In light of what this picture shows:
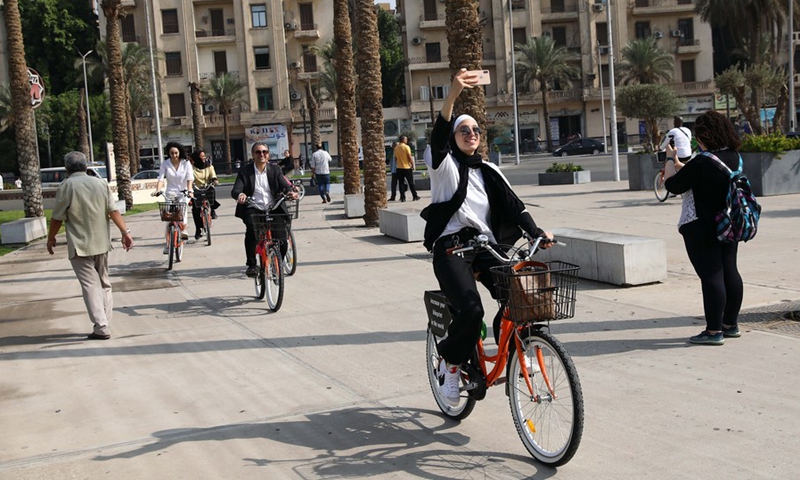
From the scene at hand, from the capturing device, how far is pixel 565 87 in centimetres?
7625

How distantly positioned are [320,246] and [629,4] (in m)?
65.7

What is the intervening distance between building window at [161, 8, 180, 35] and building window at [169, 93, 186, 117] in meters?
4.99

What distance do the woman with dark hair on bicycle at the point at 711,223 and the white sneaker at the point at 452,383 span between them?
2592mm

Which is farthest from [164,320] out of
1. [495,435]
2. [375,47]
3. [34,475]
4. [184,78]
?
[184,78]

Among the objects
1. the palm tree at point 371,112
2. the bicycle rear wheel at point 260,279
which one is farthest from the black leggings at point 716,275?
the palm tree at point 371,112

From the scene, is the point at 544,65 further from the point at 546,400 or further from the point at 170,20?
the point at 546,400

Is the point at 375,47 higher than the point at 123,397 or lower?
higher

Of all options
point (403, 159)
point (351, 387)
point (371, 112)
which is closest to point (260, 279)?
point (351, 387)

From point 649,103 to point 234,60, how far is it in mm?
49441

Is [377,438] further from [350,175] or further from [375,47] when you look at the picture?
[350,175]

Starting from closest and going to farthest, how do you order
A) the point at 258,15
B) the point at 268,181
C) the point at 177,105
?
the point at 268,181 < the point at 258,15 < the point at 177,105

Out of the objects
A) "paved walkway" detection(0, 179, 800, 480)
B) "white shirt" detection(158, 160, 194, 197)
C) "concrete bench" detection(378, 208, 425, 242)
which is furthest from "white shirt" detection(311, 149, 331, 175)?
"paved walkway" detection(0, 179, 800, 480)

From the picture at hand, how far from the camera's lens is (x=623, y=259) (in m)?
9.84

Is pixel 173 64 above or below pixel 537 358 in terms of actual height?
above
